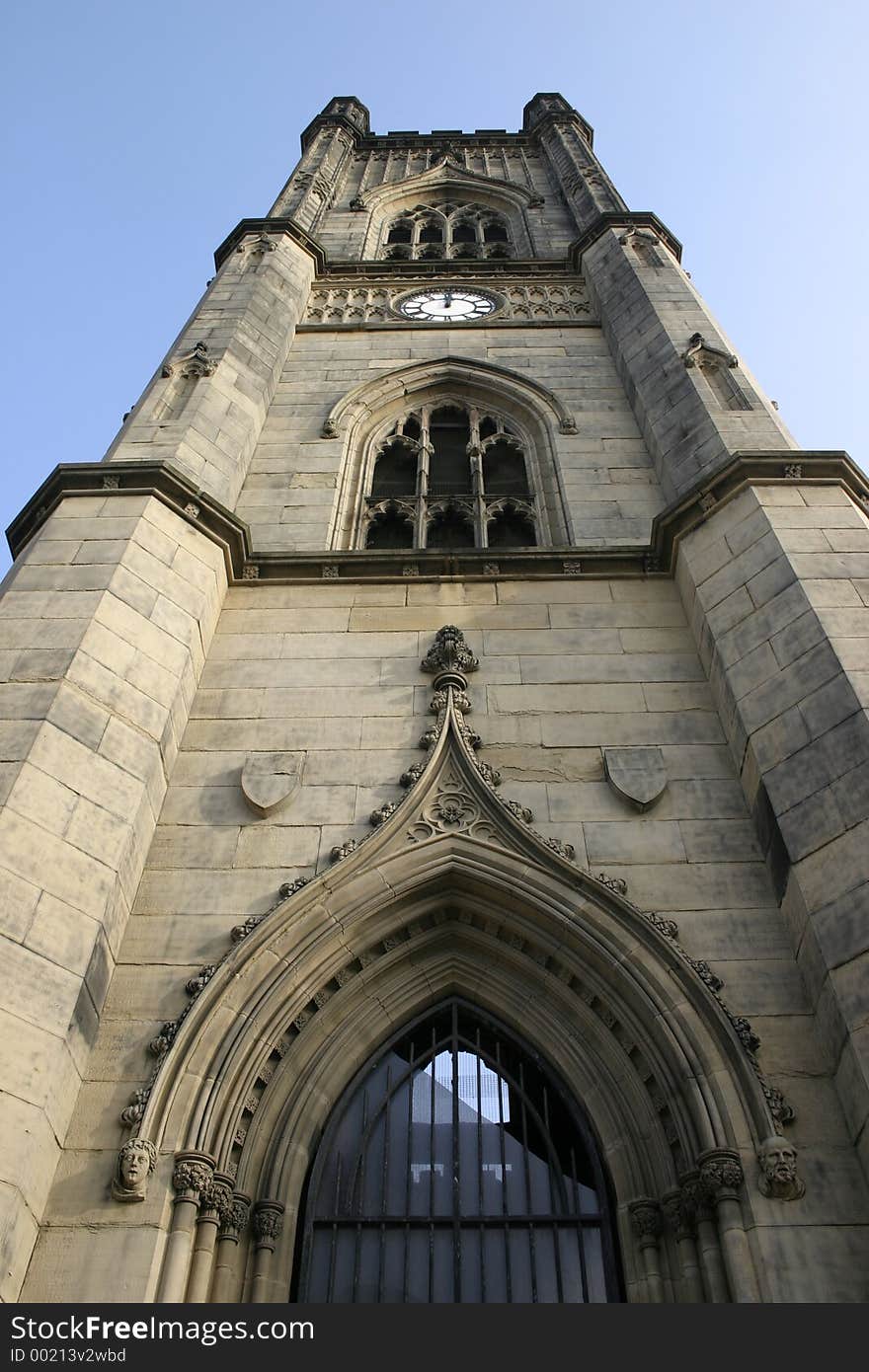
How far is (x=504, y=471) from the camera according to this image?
14352 millimetres

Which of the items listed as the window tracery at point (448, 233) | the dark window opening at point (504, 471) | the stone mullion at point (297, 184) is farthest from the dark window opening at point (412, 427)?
the window tracery at point (448, 233)

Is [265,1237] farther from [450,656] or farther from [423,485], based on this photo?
[423,485]

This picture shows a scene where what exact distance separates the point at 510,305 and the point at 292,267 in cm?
349

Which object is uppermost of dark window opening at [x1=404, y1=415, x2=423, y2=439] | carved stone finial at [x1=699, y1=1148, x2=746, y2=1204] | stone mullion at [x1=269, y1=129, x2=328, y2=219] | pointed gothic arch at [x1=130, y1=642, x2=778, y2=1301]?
stone mullion at [x1=269, y1=129, x2=328, y2=219]

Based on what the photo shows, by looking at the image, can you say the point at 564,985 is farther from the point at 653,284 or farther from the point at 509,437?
the point at 653,284

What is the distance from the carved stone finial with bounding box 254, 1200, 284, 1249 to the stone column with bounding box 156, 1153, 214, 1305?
0.43 m

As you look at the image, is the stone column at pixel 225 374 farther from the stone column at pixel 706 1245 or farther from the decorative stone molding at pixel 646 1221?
the stone column at pixel 706 1245

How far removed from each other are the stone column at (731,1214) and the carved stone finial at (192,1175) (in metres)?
2.67

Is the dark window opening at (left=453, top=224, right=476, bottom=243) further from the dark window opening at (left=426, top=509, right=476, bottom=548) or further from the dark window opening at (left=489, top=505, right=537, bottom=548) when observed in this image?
the dark window opening at (left=489, top=505, right=537, bottom=548)

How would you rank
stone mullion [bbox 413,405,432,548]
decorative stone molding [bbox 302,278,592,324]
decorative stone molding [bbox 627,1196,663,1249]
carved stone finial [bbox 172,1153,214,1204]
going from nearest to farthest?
carved stone finial [bbox 172,1153,214,1204]
decorative stone molding [bbox 627,1196,663,1249]
stone mullion [bbox 413,405,432,548]
decorative stone molding [bbox 302,278,592,324]

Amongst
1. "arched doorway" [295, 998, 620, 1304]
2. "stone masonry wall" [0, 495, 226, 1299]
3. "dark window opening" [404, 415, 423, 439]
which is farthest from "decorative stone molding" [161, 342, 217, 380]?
"arched doorway" [295, 998, 620, 1304]

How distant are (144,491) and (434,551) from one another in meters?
2.75

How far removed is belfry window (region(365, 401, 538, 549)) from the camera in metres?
13.0

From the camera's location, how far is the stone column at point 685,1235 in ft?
19.5
